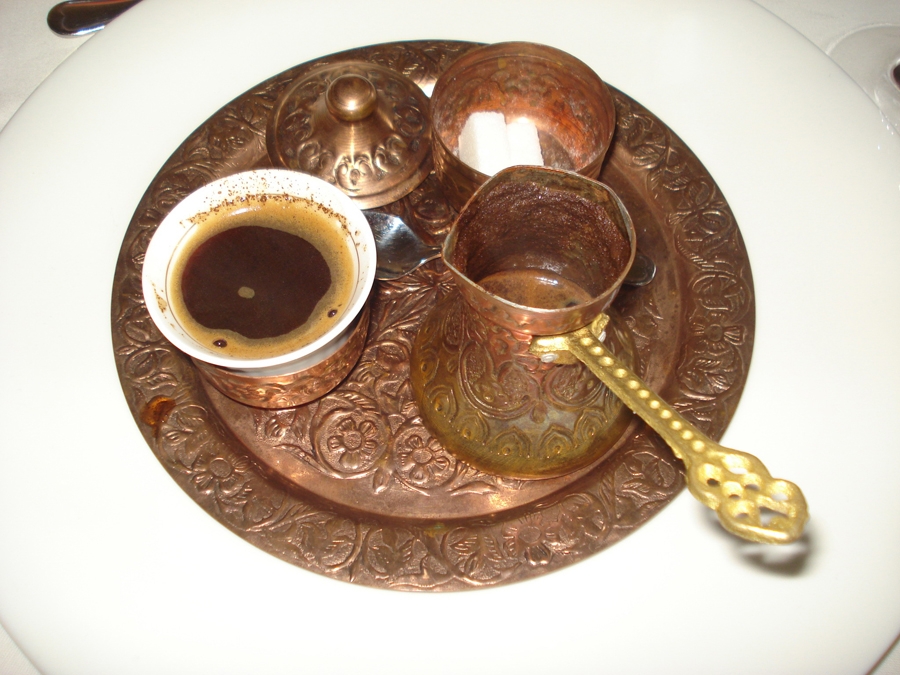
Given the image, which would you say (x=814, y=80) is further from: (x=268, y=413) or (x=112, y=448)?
(x=112, y=448)

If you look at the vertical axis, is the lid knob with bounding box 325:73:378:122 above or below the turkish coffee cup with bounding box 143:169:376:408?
above

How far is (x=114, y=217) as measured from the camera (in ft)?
3.83

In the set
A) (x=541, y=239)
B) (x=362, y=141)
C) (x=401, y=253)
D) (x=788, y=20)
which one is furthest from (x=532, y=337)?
(x=788, y=20)

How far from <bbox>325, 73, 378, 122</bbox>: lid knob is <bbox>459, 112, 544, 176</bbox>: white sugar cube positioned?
0.16 m

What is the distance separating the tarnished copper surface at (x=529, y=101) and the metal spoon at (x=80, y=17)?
96 centimetres

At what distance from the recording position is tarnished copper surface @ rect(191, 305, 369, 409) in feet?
2.80

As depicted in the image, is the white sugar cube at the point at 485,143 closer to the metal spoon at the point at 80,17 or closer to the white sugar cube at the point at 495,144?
the white sugar cube at the point at 495,144

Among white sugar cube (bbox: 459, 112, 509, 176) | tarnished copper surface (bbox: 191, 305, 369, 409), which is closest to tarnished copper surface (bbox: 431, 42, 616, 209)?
white sugar cube (bbox: 459, 112, 509, 176)

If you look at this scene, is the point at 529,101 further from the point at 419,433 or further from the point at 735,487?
the point at 735,487

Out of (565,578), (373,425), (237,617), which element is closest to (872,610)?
(565,578)

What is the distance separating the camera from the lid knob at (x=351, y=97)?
1.05 meters

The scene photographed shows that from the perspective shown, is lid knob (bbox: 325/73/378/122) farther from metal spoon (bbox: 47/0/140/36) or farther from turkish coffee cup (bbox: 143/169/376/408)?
A: metal spoon (bbox: 47/0/140/36)

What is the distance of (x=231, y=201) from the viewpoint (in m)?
0.94

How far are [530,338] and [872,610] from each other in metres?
0.59
